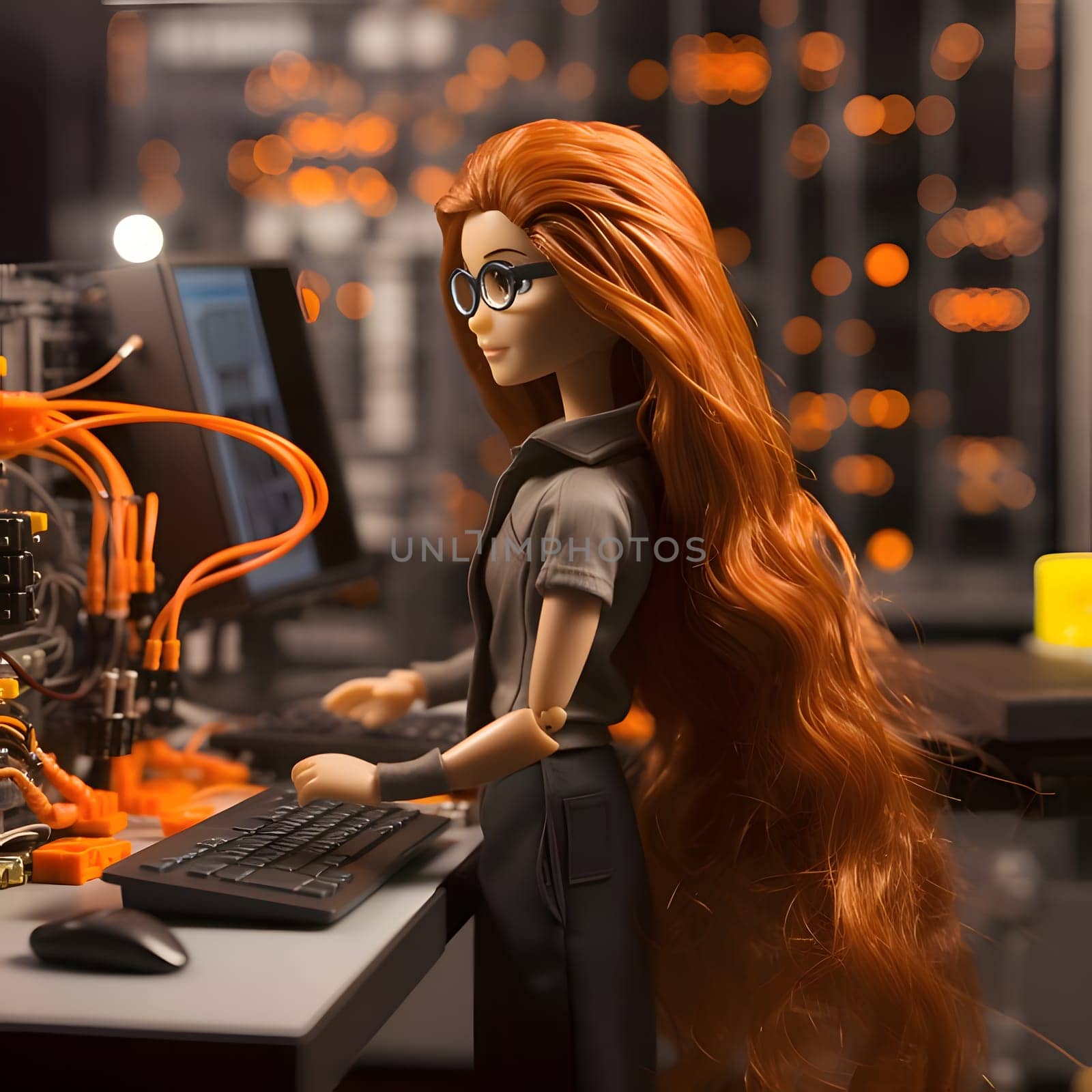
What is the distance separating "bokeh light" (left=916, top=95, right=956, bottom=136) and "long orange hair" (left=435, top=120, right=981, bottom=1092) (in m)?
0.34

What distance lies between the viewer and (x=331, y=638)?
138 centimetres

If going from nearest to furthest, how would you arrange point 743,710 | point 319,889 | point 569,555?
point 319,889, point 569,555, point 743,710

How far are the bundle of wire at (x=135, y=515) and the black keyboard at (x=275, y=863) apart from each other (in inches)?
13.2

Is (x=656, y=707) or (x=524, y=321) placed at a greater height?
(x=524, y=321)

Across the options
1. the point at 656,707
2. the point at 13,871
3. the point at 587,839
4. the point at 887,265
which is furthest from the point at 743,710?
the point at 13,871

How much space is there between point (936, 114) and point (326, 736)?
1100 mm

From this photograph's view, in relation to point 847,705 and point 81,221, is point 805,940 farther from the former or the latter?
Result: point 81,221

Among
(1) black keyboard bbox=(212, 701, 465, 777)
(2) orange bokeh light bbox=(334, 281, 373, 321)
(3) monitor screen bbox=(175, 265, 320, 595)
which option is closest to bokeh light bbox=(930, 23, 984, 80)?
(2) orange bokeh light bbox=(334, 281, 373, 321)

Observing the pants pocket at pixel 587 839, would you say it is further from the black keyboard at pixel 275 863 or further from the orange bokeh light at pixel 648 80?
the orange bokeh light at pixel 648 80

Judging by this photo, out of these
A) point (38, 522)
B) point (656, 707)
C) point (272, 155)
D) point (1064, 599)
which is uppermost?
point (272, 155)

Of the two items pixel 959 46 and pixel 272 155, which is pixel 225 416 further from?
pixel 959 46

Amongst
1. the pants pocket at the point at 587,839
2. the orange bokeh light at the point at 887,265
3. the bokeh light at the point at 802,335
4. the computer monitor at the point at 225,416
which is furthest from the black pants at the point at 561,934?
the orange bokeh light at the point at 887,265

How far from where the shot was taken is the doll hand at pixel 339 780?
1043 mm

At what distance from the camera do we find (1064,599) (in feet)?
4.20
